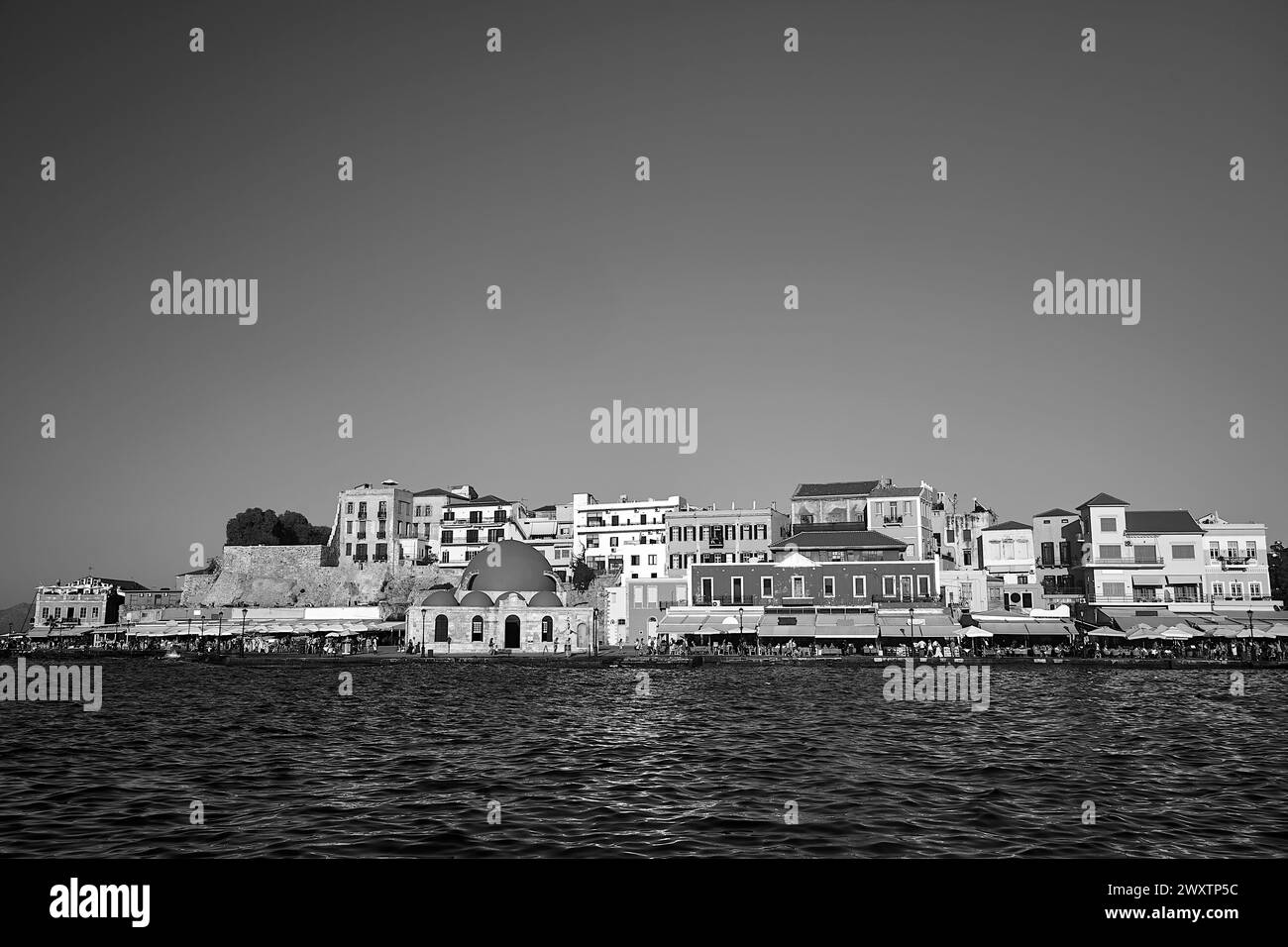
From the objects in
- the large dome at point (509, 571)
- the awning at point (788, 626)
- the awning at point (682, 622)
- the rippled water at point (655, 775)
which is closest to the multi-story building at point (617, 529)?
the large dome at point (509, 571)

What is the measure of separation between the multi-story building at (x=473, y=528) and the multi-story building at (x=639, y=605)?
22.3 meters

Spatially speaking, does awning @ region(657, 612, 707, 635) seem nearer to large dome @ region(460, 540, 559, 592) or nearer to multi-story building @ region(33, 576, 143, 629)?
large dome @ region(460, 540, 559, 592)

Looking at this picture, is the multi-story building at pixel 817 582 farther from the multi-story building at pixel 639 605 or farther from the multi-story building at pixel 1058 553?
the multi-story building at pixel 1058 553

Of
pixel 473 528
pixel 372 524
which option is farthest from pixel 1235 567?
pixel 372 524

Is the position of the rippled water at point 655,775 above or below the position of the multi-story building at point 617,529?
below

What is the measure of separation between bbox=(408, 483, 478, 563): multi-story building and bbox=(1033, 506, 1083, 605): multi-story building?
59147 millimetres

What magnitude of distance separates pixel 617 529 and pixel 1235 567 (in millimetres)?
50208

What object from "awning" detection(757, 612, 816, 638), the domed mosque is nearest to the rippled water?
"awning" detection(757, 612, 816, 638)

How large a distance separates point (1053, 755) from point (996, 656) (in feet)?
117

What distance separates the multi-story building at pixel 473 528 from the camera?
100 meters

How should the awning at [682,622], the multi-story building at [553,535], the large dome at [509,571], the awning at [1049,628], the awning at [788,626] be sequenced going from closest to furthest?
the awning at [1049,628] < the awning at [788,626] < the awning at [682,622] < the large dome at [509,571] < the multi-story building at [553,535]

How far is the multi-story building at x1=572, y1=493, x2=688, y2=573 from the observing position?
3620 inches
